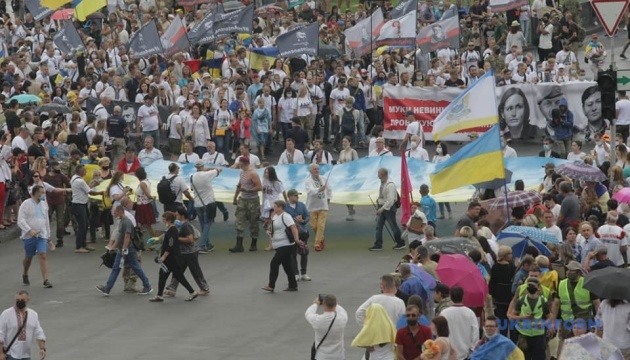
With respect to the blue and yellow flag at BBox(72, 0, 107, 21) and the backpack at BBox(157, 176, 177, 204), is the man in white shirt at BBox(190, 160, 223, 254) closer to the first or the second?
the backpack at BBox(157, 176, 177, 204)

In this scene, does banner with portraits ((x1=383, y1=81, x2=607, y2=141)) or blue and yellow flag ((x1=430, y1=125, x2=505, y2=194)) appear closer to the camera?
blue and yellow flag ((x1=430, y1=125, x2=505, y2=194))

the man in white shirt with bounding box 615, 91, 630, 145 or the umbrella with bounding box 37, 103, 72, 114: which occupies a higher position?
the umbrella with bounding box 37, 103, 72, 114

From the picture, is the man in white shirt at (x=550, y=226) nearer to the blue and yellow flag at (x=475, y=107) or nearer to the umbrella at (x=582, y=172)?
the blue and yellow flag at (x=475, y=107)

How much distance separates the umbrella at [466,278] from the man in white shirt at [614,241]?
296 centimetres

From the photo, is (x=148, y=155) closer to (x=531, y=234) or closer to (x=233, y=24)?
(x=233, y=24)

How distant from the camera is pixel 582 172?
24.5 m

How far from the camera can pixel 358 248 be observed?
26.7 m

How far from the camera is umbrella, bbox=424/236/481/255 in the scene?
2017 centimetres

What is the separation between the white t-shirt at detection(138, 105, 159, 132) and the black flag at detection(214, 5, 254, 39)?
203 inches

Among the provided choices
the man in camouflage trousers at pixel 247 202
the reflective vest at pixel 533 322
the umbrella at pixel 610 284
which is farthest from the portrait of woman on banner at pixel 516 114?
the umbrella at pixel 610 284

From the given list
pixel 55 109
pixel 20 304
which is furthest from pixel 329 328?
pixel 55 109

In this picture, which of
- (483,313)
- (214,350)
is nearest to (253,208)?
(214,350)

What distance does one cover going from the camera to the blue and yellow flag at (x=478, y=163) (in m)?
22.0

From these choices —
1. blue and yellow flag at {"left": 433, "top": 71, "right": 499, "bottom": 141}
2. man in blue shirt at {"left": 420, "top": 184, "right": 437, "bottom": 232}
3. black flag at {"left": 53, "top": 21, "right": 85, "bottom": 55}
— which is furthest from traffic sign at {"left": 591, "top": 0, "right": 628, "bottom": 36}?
black flag at {"left": 53, "top": 21, "right": 85, "bottom": 55}
